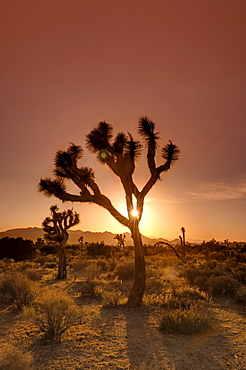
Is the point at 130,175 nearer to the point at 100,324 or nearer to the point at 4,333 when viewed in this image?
the point at 100,324

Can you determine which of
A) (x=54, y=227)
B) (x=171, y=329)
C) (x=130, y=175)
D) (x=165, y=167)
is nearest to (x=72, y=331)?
(x=171, y=329)

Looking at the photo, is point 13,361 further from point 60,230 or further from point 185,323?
point 60,230

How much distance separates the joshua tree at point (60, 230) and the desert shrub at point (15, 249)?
1529 centimetres

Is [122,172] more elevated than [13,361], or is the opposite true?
[122,172]

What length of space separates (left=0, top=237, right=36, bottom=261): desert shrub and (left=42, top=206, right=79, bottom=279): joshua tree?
602 inches

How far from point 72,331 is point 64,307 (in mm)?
636

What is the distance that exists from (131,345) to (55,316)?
2.01 m

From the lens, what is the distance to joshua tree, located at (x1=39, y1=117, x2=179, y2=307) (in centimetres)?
1070

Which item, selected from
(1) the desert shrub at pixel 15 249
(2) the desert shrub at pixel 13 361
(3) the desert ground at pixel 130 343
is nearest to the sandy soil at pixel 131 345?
(3) the desert ground at pixel 130 343

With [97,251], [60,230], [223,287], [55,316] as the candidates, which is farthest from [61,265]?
[97,251]

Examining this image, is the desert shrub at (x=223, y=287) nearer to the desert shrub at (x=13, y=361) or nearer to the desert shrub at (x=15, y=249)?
the desert shrub at (x=13, y=361)

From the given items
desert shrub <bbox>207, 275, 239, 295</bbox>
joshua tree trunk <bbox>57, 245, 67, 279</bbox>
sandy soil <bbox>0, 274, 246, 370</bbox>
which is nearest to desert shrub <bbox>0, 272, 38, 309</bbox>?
sandy soil <bbox>0, 274, 246, 370</bbox>

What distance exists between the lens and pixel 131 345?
688 cm

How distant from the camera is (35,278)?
57.5 ft
